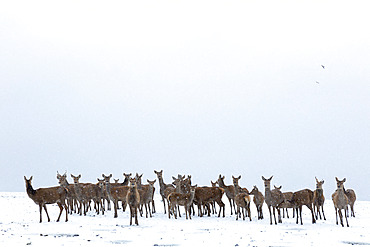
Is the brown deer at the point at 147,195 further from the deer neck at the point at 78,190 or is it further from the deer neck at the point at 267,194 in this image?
the deer neck at the point at 267,194

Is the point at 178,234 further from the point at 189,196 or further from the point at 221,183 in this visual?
the point at 221,183

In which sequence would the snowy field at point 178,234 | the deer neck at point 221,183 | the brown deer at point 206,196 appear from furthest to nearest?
the deer neck at point 221,183
the brown deer at point 206,196
the snowy field at point 178,234

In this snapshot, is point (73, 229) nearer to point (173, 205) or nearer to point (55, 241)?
point (55, 241)

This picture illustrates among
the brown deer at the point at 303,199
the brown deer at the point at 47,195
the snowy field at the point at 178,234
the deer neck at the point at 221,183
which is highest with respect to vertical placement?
the deer neck at the point at 221,183

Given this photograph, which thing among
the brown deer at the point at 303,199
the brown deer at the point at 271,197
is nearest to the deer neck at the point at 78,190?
the brown deer at the point at 271,197

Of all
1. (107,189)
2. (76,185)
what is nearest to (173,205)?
(107,189)

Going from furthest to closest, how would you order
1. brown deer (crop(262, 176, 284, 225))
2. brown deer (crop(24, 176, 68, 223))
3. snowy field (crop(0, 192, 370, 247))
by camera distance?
brown deer (crop(262, 176, 284, 225)) → brown deer (crop(24, 176, 68, 223)) → snowy field (crop(0, 192, 370, 247))

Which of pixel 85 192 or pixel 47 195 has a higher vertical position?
pixel 85 192

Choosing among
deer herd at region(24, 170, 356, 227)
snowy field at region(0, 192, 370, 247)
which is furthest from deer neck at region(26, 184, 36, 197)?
snowy field at region(0, 192, 370, 247)

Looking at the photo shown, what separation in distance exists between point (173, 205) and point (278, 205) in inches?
213

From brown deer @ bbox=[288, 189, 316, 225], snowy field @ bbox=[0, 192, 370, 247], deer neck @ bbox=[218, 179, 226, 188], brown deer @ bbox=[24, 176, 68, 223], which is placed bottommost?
snowy field @ bbox=[0, 192, 370, 247]

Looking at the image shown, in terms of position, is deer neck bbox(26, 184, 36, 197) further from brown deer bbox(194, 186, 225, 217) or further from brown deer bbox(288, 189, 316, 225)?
brown deer bbox(288, 189, 316, 225)

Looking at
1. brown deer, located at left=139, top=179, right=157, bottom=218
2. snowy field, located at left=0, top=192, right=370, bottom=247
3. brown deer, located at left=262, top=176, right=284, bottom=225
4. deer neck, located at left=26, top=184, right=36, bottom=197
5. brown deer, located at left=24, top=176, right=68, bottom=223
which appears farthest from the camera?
brown deer, located at left=139, top=179, right=157, bottom=218

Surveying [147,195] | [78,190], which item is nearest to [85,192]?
[78,190]
